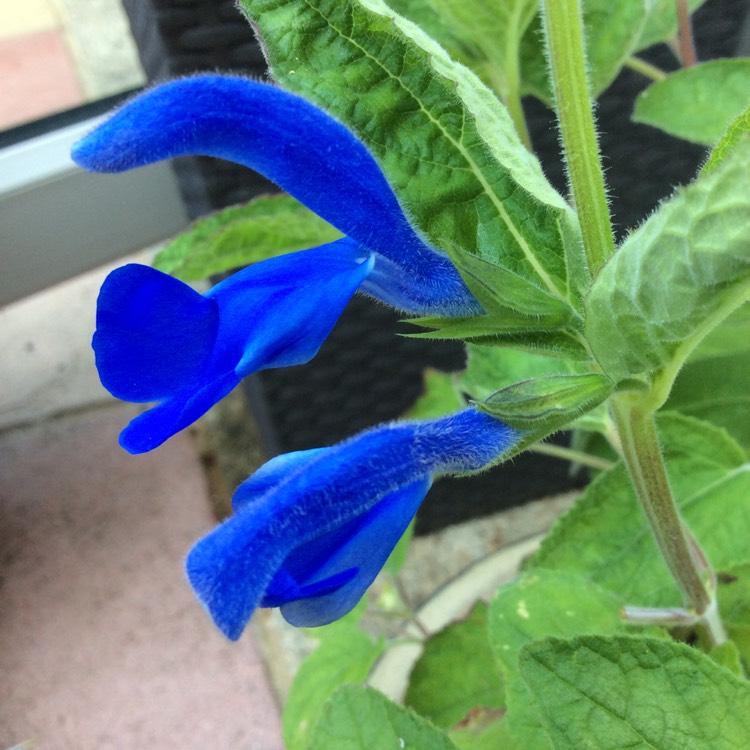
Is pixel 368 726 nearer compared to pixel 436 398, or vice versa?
pixel 368 726

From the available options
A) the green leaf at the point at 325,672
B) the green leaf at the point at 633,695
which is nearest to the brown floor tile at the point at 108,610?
the green leaf at the point at 325,672

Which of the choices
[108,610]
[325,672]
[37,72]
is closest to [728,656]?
[325,672]

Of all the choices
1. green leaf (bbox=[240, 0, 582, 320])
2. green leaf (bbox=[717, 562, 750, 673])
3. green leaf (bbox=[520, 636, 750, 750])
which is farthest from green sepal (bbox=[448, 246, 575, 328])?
green leaf (bbox=[717, 562, 750, 673])

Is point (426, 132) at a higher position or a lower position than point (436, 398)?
higher

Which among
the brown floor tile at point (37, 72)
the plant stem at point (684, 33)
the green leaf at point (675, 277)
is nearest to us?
the green leaf at point (675, 277)

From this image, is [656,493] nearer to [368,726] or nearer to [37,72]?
[368,726]

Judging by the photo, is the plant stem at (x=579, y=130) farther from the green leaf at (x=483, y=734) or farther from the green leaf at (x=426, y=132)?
the green leaf at (x=483, y=734)

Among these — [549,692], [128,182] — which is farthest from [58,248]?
[549,692]

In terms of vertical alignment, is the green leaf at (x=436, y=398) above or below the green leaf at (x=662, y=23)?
below
